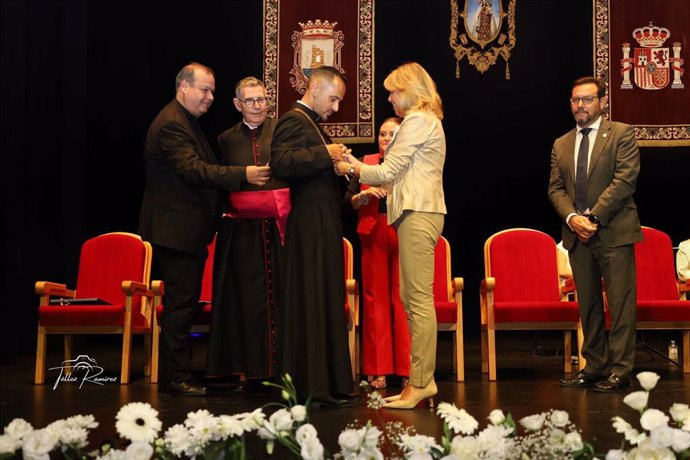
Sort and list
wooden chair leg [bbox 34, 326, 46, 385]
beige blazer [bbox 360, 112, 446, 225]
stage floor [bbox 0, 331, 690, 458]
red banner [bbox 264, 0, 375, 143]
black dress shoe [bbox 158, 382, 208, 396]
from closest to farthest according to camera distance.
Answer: stage floor [bbox 0, 331, 690, 458]
beige blazer [bbox 360, 112, 446, 225]
black dress shoe [bbox 158, 382, 208, 396]
wooden chair leg [bbox 34, 326, 46, 385]
red banner [bbox 264, 0, 375, 143]

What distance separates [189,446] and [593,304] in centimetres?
349

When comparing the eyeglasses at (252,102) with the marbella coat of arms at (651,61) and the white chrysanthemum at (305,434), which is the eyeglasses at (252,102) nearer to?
the white chrysanthemum at (305,434)

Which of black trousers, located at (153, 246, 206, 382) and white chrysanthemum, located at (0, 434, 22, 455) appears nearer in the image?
white chrysanthemum, located at (0, 434, 22, 455)

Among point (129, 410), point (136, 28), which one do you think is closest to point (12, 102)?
point (136, 28)

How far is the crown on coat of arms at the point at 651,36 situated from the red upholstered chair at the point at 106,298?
4.23 m

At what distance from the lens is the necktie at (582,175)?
4.65 m

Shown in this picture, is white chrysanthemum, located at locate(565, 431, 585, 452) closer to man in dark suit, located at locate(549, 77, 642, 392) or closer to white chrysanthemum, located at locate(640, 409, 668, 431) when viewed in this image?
white chrysanthemum, located at locate(640, 409, 668, 431)

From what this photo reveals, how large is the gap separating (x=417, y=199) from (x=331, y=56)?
372 cm

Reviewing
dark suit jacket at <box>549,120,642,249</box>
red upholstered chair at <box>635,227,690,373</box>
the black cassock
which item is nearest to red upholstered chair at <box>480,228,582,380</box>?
red upholstered chair at <box>635,227,690,373</box>

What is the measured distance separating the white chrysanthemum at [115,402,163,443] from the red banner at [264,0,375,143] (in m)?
5.61

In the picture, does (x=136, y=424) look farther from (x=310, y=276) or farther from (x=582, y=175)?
(x=582, y=175)

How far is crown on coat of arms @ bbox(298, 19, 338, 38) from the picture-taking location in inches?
280

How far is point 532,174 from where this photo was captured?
7289mm

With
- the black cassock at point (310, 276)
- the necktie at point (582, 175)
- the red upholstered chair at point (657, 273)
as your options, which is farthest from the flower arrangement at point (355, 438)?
the red upholstered chair at point (657, 273)
